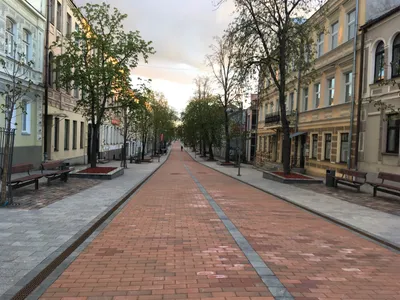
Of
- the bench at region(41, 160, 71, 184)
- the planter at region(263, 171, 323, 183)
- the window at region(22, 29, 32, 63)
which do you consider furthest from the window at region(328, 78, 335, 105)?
the window at region(22, 29, 32, 63)

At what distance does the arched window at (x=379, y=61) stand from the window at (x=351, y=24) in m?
2.39

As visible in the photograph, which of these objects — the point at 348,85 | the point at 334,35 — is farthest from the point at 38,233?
the point at 334,35

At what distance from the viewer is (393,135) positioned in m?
15.9

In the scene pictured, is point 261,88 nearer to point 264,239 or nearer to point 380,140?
point 380,140

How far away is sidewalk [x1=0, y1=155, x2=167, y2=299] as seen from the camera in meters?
4.50

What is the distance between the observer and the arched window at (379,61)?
668 inches

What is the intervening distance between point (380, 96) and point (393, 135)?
200cm

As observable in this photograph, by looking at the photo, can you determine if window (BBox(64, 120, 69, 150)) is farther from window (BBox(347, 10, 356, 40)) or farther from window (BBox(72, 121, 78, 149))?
window (BBox(347, 10, 356, 40))

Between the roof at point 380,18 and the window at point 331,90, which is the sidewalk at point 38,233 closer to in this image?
the roof at point 380,18

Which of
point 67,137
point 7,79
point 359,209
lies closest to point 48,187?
point 7,79

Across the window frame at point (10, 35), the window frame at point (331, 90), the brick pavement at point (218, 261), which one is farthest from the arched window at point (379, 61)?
the window frame at point (10, 35)

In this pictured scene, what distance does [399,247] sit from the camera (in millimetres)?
6434

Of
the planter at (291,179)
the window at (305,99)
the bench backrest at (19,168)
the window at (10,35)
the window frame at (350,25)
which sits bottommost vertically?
the planter at (291,179)

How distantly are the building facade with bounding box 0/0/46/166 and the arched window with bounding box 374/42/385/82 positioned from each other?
1558 centimetres
